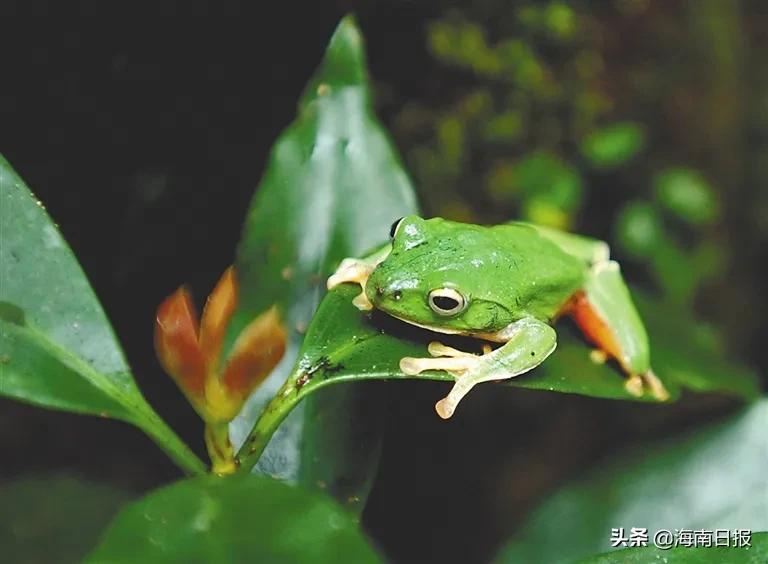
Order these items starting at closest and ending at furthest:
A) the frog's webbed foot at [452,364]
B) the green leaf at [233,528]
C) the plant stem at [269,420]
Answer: the green leaf at [233,528] < the plant stem at [269,420] < the frog's webbed foot at [452,364]

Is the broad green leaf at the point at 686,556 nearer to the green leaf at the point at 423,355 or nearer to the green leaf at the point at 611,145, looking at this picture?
the green leaf at the point at 423,355

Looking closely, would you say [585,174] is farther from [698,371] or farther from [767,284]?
[698,371]

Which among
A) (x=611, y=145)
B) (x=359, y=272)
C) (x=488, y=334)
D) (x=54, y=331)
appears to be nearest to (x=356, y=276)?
(x=359, y=272)

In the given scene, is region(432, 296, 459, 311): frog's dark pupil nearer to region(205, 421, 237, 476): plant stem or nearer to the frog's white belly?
the frog's white belly

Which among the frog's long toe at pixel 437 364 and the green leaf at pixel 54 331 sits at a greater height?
the green leaf at pixel 54 331

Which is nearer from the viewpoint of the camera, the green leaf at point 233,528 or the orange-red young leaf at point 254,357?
the green leaf at point 233,528

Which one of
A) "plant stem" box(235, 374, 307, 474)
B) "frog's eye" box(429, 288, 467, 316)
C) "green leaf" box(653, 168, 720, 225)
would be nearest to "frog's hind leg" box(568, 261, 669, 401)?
"frog's eye" box(429, 288, 467, 316)

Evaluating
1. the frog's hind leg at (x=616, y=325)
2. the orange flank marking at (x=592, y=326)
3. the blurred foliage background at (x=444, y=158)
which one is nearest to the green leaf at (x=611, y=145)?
the blurred foliage background at (x=444, y=158)

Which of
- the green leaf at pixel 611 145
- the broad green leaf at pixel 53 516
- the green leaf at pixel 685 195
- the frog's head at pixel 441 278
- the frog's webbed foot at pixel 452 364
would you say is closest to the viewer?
the frog's webbed foot at pixel 452 364
